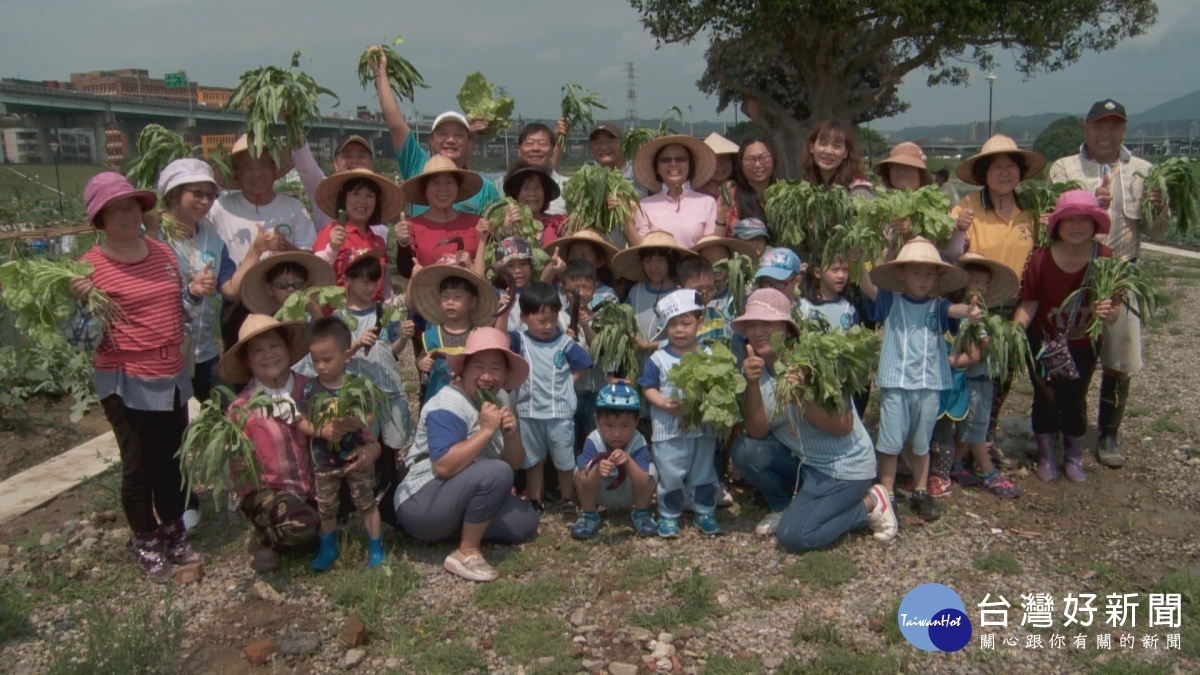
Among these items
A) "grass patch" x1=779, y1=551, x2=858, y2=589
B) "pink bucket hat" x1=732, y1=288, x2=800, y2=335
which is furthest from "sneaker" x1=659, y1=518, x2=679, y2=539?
"pink bucket hat" x1=732, y1=288, x2=800, y2=335

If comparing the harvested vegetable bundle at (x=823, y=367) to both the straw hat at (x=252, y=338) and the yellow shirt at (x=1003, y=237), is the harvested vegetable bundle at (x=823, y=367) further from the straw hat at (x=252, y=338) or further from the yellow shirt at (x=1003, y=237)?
the straw hat at (x=252, y=338)

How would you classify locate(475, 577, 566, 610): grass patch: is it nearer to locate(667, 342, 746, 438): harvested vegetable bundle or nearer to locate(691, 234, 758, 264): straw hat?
locate(667, 342, 746, 438): harvested vegetable bundle

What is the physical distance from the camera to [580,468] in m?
4.95

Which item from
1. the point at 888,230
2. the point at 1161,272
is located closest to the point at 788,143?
the point at 1161,272

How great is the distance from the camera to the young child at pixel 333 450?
444 cm

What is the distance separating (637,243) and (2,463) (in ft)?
16.9

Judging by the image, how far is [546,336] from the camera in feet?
16.8

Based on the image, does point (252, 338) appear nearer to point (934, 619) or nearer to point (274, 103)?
point (274, 103)

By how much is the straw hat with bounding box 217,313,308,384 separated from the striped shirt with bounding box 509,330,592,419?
1244mm

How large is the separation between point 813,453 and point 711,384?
2.92ft

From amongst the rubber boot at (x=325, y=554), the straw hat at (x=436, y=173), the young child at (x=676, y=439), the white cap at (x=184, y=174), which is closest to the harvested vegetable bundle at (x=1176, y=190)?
Result: the young child at (x=676, y=439)

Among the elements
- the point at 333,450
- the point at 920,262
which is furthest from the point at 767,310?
the point at 333,450

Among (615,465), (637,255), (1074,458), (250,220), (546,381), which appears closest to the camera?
(615,465)

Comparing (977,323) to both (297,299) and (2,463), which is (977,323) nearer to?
(297,299)
